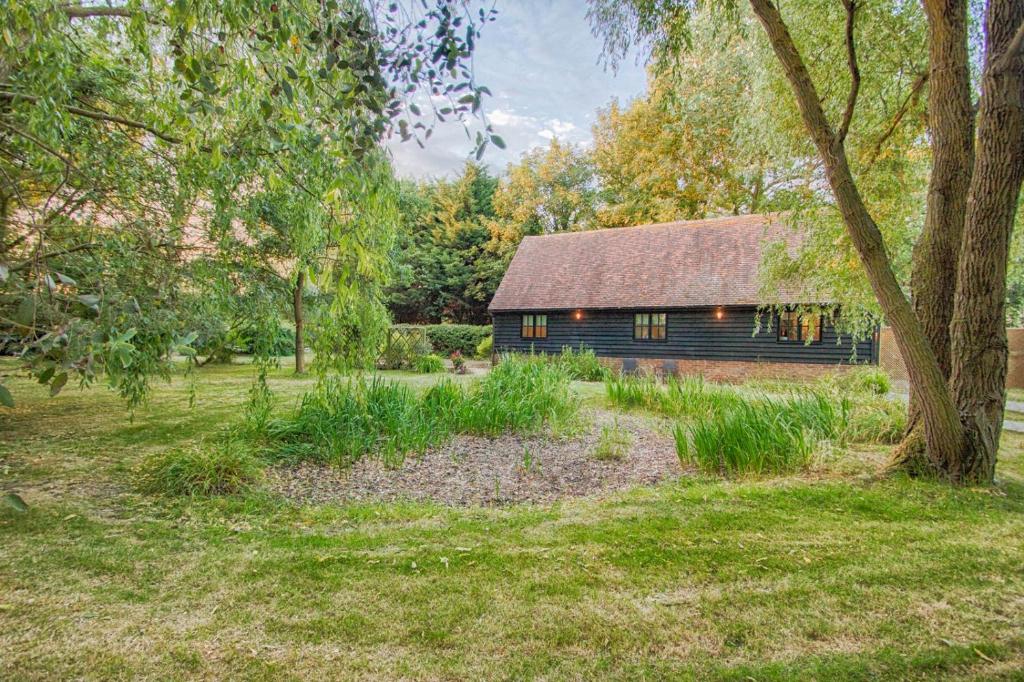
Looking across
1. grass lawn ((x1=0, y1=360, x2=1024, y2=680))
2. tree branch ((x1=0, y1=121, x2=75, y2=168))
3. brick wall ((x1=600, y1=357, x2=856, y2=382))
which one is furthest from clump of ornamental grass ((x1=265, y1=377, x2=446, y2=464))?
brick wall ((x1=600, y1=357, x2=856, y2=382))

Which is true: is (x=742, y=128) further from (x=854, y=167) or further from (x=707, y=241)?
(x=707, y=241)

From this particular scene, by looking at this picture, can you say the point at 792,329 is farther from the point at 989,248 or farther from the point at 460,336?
the point at 460,336

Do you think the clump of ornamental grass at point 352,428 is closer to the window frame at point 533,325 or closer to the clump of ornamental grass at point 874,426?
the clump of ornamental grass at point 874,426

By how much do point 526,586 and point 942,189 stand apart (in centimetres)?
492

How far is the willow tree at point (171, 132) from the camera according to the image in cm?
201

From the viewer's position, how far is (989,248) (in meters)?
4.26

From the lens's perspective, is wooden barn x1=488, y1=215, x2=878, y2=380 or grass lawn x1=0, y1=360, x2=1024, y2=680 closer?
grass lawn x1=0, y1=360, x2=1024, y2=680

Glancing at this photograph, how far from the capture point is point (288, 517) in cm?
376

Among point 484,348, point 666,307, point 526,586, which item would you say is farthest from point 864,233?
point 484,348

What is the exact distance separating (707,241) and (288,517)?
16.5 meters

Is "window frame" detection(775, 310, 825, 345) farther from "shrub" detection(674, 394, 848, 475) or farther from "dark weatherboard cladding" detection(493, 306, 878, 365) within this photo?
"shrub" detection(674, 394, 848, 475)

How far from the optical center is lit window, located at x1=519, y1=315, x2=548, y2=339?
61.4ft

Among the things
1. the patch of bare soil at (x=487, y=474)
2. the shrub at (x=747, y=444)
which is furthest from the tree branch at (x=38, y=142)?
the shrub at (x=747, y=444)

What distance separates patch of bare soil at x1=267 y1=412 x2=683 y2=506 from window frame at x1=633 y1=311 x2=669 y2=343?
Answer: 1079 centimetres
